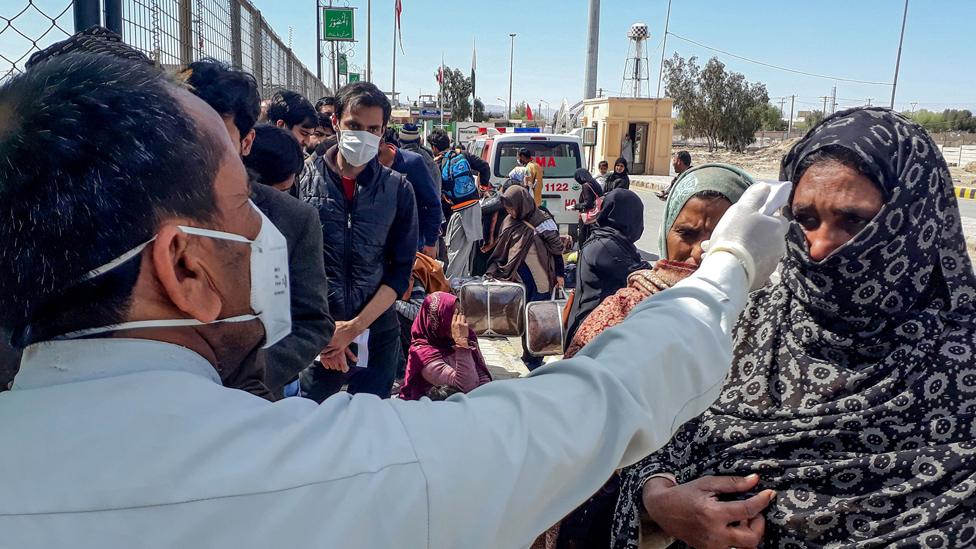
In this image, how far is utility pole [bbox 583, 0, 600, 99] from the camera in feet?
75.0

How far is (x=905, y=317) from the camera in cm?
157

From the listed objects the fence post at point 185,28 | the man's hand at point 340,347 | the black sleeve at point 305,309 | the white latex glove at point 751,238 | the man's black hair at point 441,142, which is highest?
the fence post at point 185,28

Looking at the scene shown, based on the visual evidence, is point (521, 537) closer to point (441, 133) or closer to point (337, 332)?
point (337, 332)

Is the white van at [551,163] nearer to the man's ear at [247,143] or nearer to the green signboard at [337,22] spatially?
the green signboard at [337,22]

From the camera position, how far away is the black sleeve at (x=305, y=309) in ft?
6.91

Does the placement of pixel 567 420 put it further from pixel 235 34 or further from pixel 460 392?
pixel 235 34

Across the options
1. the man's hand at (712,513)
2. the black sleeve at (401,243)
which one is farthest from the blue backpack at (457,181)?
the man's hand at (712,513)

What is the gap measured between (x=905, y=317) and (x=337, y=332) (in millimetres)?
2145

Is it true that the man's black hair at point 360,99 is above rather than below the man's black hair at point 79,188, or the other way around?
above

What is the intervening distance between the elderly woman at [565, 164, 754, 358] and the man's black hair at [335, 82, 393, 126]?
1.79 meters

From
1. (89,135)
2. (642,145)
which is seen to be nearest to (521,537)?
(89,135)

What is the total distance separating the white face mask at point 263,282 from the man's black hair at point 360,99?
2296 mm

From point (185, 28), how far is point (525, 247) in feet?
9.56

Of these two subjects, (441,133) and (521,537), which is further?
(441,133)
